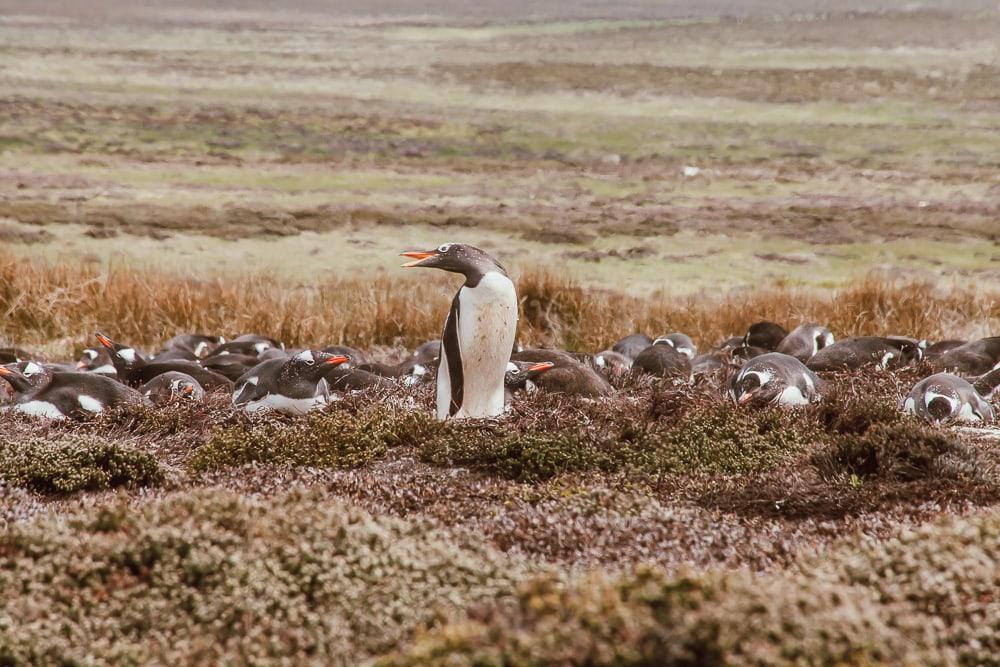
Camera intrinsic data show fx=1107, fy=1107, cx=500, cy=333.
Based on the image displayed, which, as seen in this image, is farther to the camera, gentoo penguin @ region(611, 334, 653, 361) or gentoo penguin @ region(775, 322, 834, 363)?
gentoo penguin @ region(611, 334, 653, 361)

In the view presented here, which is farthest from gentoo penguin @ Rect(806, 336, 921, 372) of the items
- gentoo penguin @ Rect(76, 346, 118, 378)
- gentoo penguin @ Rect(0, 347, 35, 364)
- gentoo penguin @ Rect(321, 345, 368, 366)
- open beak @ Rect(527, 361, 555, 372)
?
gentoo penguin @ Rect(0, 347, 35, 364)

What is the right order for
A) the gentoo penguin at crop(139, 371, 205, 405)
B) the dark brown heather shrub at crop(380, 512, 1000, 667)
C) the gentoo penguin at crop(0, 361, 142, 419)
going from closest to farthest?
1. the dark brown heather shrub at crop(380, 512, 1000, 667)
2. the gentoo penguin at crop(0, 361, 142, 419)
3. the gentoo penguin at crop(139, 371, 205, 405)

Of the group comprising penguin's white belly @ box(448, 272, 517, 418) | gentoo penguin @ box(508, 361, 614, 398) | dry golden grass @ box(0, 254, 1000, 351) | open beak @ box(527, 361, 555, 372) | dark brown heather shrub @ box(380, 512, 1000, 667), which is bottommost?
dry golden grass @ box(0, 254, 1000, 351)

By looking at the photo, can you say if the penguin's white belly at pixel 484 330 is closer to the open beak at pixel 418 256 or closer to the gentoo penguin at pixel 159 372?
the open beak at pixel 418 256

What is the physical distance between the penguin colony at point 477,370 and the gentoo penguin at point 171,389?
0.01 m

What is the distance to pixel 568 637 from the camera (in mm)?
2955

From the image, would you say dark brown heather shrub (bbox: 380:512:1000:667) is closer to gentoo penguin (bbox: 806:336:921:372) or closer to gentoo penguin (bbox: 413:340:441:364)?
gentoo penguin (bbox: 806:336:921:372)

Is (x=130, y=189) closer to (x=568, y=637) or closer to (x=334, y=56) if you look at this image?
(x=568, y=637)

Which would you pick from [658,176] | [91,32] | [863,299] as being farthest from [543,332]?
[91,32]

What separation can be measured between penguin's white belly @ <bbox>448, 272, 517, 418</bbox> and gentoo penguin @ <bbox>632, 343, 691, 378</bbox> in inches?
74.3

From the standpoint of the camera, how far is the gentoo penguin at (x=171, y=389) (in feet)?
26.4

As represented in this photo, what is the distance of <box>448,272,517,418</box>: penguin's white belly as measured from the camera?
720 centimetres

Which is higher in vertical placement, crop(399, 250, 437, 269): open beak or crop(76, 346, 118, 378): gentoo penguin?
crop(399, 250, 437, 269): open beak

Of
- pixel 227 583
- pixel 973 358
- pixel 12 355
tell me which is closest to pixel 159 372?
pixel 12 355
